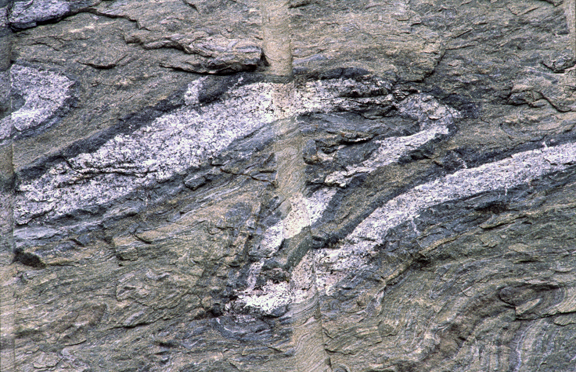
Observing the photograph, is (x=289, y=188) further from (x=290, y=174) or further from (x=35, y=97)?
(x=35, y=97)

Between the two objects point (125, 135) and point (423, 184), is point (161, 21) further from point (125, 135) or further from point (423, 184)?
point (423, 184)

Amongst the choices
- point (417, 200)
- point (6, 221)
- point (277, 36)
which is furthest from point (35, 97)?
point (417, 200)

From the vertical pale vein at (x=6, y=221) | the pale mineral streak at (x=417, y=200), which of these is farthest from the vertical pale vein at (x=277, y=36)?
the vertical pale vein at (x=6, y=221)

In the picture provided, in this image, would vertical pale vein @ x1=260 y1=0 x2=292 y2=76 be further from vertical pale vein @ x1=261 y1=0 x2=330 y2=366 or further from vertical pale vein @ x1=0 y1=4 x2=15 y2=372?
vertical pale vein @ x1=0 y1=4 x2=15 y2=372

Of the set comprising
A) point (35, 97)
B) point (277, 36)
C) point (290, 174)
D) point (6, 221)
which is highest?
point (277, 36)

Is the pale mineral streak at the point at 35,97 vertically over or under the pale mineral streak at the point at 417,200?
over

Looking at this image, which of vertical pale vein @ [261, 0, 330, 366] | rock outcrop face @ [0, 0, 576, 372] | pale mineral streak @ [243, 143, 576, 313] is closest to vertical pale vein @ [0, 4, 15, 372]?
rock outcrop face @ [0, 0, 576, 372]

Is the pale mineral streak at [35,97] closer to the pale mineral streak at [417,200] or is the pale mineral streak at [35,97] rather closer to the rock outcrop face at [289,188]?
the rock outcrop face at [289,188]

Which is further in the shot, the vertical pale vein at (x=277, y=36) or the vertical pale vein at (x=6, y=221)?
the vertical pale vein at (x=277, y=36)
